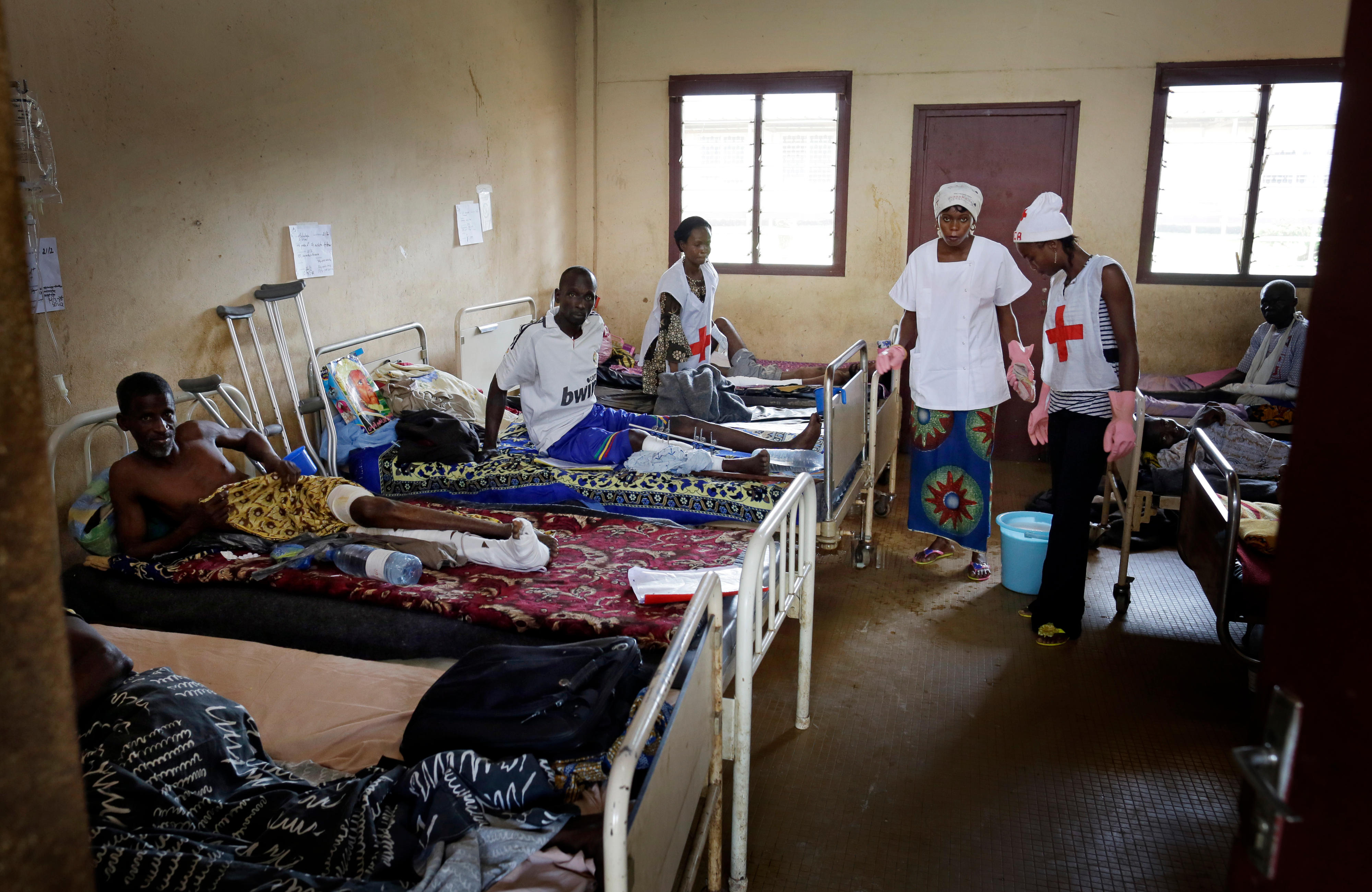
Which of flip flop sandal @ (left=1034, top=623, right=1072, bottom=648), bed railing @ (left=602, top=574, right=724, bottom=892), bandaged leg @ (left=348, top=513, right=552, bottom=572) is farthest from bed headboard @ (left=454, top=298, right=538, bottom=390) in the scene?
bed railing @ (left=602, top=574, right=724, bottom=892)

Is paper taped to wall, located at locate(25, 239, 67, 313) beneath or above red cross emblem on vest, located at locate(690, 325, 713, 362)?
above

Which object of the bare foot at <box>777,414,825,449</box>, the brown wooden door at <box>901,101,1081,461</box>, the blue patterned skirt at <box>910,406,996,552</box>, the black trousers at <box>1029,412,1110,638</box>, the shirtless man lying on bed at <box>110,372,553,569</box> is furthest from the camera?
the brown wooden door at <box>901,101,1081,461</box>

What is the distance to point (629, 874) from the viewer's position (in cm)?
153

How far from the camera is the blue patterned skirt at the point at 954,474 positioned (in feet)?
14.3

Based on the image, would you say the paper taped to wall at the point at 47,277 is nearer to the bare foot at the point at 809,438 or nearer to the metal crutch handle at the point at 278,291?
the metal crutch handle at the point at 278,291

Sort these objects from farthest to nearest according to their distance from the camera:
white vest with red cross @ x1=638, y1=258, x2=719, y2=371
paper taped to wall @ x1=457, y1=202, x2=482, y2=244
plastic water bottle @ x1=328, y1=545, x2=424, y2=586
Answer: paper taped to wall @ x1=457, y1=202, x2=482, y2=244 → white vest with red cross @ x1=638, y1=258, x2=719, y2=371 → plastic water bottle @ x1=328, y1=545, x2=424, y2=586

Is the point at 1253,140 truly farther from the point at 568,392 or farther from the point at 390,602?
the point at 390,602

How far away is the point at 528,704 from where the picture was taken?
216 cm

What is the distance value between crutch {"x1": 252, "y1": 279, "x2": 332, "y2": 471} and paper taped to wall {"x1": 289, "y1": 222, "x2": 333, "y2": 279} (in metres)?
0.08

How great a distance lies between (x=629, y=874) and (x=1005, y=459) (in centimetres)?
594

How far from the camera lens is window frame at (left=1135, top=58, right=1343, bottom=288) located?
6.16 meters

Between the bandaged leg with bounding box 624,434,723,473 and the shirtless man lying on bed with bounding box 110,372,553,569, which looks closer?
the shirtless man lying on bed with bounding box 110,372,553,569

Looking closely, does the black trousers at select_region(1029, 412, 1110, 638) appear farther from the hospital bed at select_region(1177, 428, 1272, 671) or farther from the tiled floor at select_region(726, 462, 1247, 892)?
the hospital bed at select_region(1177, 428, 1272, 671)

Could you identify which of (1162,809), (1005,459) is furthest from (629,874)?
(1005,459)
